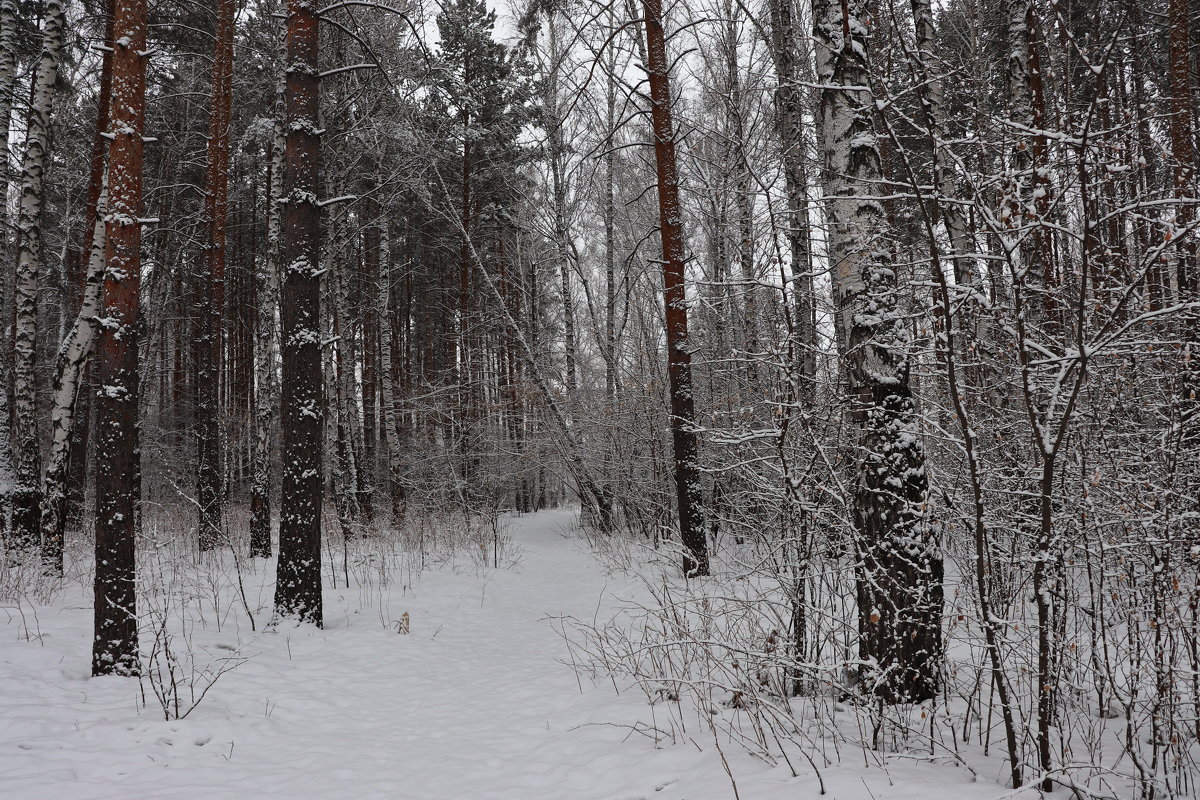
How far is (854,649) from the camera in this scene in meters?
4.18

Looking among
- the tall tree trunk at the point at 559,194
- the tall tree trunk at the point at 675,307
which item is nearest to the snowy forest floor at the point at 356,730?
the tall tree trunk at the point at 675,307

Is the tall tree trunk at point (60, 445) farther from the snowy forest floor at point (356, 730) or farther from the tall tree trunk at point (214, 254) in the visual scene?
the tall tree trunk at point (214, 254)

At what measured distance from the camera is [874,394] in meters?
3.62

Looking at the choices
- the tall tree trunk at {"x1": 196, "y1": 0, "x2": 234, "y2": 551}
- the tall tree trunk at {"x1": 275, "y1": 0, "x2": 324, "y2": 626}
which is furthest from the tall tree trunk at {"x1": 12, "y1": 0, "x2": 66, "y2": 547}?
the tall tree trunk at {"x1": 275, "y1": 0, "x2": 324, "y2": 626}

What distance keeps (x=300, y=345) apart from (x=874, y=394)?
18.3 feet

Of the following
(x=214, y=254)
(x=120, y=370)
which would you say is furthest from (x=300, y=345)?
(x=214, y=254)

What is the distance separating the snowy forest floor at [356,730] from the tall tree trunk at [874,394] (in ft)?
2.29

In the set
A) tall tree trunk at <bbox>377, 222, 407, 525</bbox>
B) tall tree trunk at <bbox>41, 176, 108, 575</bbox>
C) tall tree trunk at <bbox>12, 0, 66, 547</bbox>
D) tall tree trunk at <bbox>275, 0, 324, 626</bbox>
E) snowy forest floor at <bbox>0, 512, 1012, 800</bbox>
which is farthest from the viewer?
tall tree trunk at <bbox>377, 222, 407, 525</bbox>

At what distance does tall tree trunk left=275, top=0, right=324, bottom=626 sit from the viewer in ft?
20.9

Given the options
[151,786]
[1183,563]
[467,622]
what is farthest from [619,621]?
[1183,563]

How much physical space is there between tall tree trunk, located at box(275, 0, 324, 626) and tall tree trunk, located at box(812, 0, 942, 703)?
17.1 ft

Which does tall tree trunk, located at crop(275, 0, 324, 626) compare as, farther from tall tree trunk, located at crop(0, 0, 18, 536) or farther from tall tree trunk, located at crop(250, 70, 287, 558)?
tall tree trunk, located at crop(0, 0, 18, 536)

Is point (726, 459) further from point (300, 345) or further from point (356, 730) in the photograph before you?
point (356, 730)

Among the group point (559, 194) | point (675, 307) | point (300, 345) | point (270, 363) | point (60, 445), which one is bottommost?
point (60, 445)
